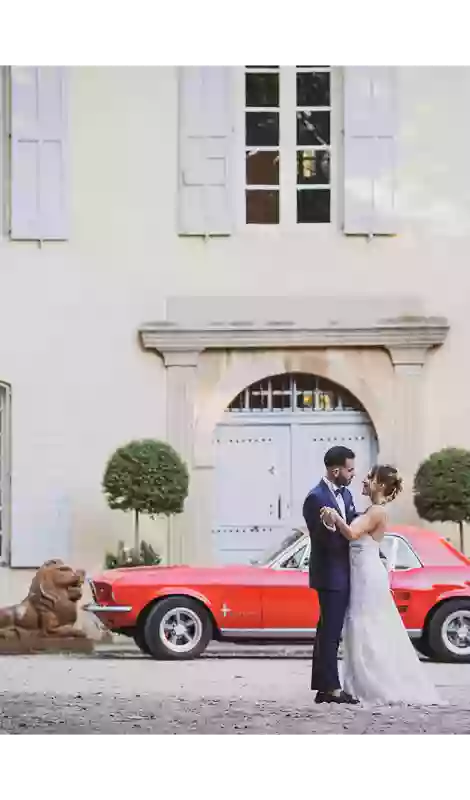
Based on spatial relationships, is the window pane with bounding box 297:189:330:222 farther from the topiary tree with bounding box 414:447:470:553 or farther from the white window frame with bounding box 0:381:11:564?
the white window frame with bounding box 0:381:11:564

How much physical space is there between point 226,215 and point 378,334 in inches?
40.5

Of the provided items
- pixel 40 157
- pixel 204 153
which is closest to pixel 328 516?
pixel 204 153

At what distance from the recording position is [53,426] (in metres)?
8.38

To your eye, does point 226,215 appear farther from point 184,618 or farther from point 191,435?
point 184,618

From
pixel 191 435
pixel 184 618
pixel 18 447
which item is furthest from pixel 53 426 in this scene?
pixel 184 618

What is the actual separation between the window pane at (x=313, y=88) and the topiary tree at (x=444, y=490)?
2.00 meters

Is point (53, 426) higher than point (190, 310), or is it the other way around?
point (190, 310)

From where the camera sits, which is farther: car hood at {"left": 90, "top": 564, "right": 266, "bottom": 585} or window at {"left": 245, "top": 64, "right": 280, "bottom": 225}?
window at {"left": 245, "top": 64, "right": 280, "bottom": 225}

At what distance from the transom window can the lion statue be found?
2.07 meters

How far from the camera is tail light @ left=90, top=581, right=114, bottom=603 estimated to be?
8.09 metres

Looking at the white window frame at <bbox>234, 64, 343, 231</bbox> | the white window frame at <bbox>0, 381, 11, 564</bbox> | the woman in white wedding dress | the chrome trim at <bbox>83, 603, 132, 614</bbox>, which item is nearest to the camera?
the woman in white wedding dress

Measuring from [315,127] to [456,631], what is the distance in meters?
2.75

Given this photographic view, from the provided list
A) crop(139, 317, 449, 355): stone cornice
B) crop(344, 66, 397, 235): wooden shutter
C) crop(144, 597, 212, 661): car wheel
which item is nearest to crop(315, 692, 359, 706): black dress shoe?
crop(144, 597, 212, 661): car wheel

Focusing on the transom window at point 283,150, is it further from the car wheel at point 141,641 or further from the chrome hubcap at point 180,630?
the car wheel at point 141,641
